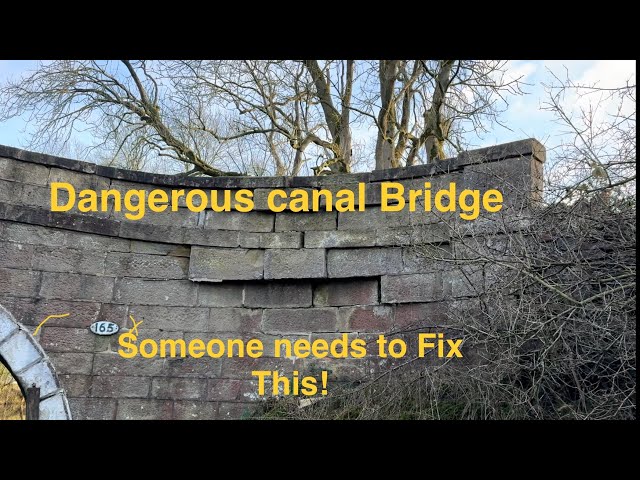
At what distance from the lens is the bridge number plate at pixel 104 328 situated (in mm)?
6266

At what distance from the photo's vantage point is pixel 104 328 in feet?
20.7

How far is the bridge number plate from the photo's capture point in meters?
6.27

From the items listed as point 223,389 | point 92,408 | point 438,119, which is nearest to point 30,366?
point 92,408

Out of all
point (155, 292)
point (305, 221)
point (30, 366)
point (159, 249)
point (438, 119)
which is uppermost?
point (438, 119)

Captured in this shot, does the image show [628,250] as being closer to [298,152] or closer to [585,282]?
[585,282]

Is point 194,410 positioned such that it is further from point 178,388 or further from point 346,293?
point 346,293

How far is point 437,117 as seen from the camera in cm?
990

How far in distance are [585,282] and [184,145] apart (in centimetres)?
851

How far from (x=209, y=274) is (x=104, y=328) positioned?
1.10 meters

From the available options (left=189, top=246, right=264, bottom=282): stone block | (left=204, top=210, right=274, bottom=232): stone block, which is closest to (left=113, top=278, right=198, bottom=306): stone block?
(left=189, top=246, right=264, bottom=282): stone block

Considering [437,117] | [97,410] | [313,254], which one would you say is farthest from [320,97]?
[97,410]

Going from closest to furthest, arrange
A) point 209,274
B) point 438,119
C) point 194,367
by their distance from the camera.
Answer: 1. point 194,367
2. point 209,274
3. point 438,119

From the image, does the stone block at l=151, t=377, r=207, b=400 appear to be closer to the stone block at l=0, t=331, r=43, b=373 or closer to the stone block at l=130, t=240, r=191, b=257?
the stone block at l=0, t=331, r=43, b=373

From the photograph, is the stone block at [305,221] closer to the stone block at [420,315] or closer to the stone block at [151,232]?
the stone block at [151,232]
